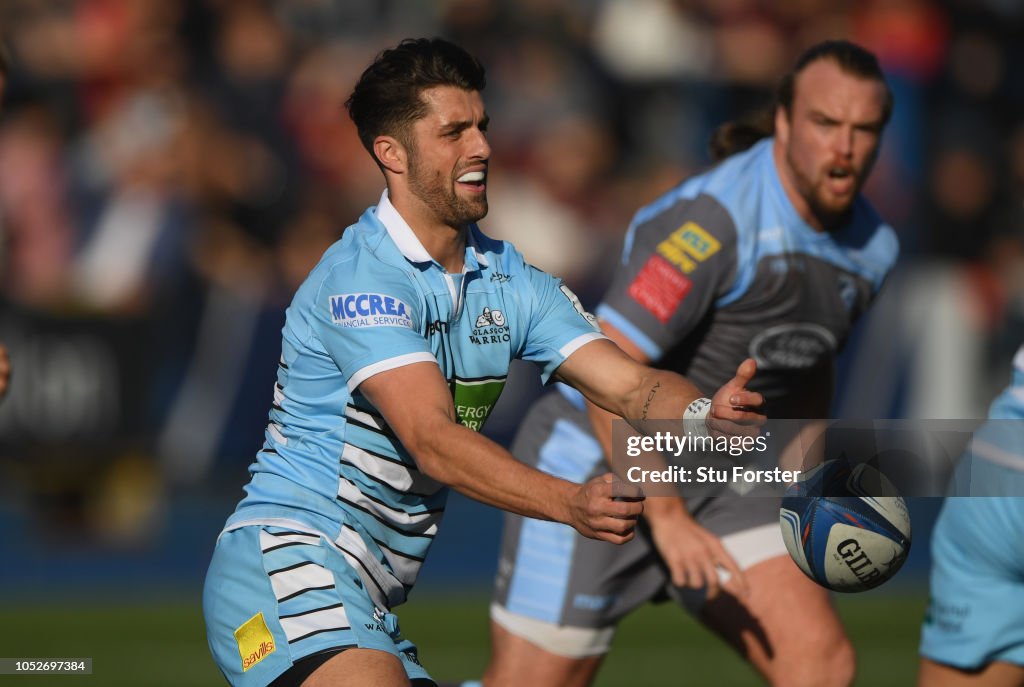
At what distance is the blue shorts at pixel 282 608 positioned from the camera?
456cm

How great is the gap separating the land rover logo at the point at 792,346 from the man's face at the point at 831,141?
0.43m

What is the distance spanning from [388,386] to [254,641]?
89cm

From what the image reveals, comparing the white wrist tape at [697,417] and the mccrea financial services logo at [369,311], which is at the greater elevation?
the mccrea financial services logo at [369,311]

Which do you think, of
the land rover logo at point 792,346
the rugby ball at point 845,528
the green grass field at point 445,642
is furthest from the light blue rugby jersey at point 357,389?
the green grass field at point 445,642

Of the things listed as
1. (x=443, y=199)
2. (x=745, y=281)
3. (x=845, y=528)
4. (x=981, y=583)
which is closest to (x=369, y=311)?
(x=443, y=199)

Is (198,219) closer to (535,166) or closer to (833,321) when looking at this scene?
(535,166)

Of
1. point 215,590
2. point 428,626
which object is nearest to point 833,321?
point 215,590

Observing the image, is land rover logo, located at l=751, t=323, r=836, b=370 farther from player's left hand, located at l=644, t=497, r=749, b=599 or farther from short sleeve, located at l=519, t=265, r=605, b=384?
short sleeve, located at l=519, t=265, r=605, b=384

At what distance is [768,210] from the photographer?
6195 millimetres

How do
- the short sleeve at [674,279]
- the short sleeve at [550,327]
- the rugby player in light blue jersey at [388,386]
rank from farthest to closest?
the short sleeve at [674,279] → the short sleeve at [550,327] → the rugby player in light blue jersey at [388,386]

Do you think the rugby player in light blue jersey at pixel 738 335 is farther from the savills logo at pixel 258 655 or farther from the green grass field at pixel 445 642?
the green grass field at pixel 445 642

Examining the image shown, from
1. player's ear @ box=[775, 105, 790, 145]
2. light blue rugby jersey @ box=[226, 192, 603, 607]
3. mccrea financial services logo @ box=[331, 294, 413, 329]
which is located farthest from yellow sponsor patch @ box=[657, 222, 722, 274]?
mccrea financial services logo @ box=[331, 294, 413, 329]

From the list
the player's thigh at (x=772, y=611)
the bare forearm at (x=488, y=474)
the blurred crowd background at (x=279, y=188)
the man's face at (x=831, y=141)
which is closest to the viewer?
the bare forearm at (x=488, y=474)

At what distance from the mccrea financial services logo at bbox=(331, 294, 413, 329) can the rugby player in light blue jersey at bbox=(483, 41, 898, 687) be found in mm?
1540
